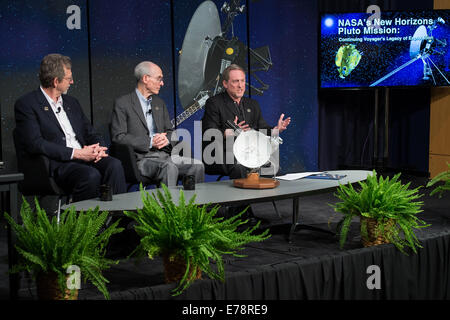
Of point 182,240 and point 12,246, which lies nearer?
point 182,240

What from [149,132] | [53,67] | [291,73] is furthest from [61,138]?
[291,73]

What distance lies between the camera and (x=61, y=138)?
12.4ft

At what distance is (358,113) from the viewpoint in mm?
6590

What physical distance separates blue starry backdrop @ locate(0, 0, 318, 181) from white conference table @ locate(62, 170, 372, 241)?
1.75 meters

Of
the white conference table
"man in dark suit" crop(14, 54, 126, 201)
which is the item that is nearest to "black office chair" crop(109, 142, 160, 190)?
"man in dark suit" crop(14, 54, 126, 201)

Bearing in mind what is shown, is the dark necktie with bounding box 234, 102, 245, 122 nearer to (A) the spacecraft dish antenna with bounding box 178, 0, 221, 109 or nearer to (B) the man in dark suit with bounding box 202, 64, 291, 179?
(B) the man in dark suit with bounding box 202, 64, 291, 179

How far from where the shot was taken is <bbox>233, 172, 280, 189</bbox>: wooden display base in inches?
127

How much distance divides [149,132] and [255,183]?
137cm

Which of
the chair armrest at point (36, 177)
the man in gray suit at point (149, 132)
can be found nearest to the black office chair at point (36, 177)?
the chair armrest at point (36, 177)

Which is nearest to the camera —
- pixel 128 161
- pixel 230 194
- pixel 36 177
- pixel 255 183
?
pixel 230 194

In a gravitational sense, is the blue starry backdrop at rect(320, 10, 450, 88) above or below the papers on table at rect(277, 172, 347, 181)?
above

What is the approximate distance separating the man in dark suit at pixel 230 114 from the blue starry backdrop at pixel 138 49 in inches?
34.9

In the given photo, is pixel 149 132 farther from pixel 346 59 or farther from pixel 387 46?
pixel 387 46
